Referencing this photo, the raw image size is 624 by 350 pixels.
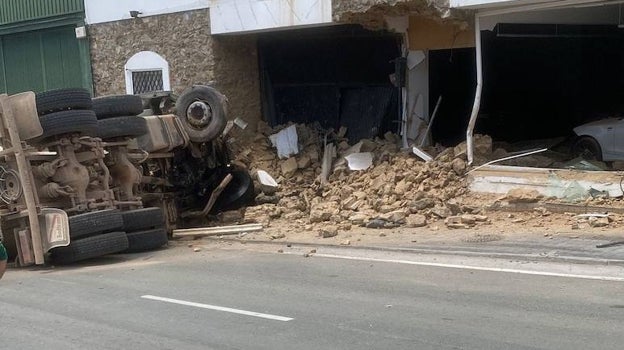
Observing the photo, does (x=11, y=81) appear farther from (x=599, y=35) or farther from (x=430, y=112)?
(x=599, y=35)

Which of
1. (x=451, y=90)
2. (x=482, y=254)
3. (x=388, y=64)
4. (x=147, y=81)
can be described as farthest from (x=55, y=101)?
(x=451, y=90)

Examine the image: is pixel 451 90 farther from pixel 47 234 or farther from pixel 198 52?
pixel 47 234

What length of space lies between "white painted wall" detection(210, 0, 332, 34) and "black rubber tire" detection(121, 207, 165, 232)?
5489mm

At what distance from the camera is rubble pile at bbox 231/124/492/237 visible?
13102 millimetres

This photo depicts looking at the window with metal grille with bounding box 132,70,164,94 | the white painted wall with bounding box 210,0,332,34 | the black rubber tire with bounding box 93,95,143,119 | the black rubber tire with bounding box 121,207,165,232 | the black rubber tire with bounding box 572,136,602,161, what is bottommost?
the black rubber tire with bounding box 121,207,165,232

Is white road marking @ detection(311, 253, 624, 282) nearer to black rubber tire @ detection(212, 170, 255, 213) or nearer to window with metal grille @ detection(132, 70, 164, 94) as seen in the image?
black rubber tire @ detection(212, 170, 255, 213)

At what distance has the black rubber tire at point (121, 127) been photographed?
12.1m

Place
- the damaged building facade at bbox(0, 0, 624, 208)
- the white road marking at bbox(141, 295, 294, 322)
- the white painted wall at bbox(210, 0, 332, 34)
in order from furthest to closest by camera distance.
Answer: the white painted wall at bbox(210, 0, 332, 34), the damaged building facade at bbox(0, 0, 624, 208), the white road marking at bbox(141, 295, 294, 322)

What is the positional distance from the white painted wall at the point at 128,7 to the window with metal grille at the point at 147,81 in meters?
1.38

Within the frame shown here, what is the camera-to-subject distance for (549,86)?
19.7 metres

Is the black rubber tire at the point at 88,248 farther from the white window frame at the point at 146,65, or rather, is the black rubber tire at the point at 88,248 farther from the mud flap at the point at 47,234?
the white window frame at the point at 146,65

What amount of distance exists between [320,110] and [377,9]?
385 centimetres

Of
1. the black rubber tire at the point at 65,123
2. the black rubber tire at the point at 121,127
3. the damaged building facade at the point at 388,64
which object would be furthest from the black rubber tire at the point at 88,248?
the damaged building facade at the point at 388,64

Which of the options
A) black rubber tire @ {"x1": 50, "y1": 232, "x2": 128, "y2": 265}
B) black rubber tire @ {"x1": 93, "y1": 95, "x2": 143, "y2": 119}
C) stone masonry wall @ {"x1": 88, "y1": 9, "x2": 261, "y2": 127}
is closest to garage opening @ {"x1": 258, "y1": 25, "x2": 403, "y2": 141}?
stone masonry wall @ {"x1": 88, "y1": 9, "x2": 261, "y2": 127}
